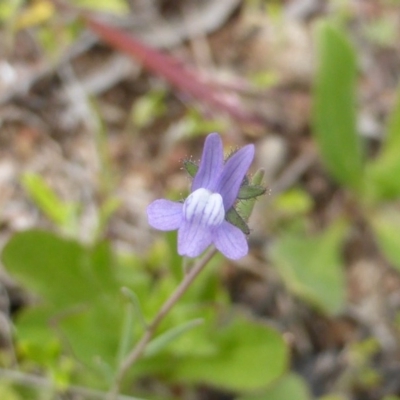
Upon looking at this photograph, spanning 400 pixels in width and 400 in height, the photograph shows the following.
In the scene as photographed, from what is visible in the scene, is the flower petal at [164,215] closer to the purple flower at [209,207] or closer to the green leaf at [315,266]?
the purple flower at [209,207]

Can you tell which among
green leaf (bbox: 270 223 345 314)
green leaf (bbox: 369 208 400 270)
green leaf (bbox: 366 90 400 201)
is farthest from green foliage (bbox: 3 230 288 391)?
→ green leaf (bbox: 366 90 400 201)

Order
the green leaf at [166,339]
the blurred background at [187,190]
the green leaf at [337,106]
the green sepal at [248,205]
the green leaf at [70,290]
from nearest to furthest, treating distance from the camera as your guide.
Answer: the green sepal at [248,205]
the green leaf at [166,339]
the green leaf at [70,290]
the blurred background at [187,190]
the green leaf at [337,106]

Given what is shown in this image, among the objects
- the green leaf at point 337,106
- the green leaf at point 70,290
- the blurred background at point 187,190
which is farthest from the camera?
the green leaf at point 337,106

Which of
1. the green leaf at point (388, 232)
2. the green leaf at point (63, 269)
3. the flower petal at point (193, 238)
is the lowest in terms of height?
the green leaf at point (63, 269)

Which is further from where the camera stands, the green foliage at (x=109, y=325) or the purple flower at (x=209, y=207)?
the green foliage at (x=109, y=325)

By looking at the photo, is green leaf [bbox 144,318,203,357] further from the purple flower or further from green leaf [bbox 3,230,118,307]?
green leaf [bbox 3,230,118,307]

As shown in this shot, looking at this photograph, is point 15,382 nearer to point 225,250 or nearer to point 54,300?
point 54,300

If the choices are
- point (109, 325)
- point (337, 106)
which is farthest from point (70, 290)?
point (337, 106)

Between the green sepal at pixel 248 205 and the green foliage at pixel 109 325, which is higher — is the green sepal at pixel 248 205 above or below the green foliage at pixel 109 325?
above

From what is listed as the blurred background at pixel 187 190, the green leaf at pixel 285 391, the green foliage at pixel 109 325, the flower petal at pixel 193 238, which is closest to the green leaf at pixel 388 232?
the blurred background at pixel 187 190
